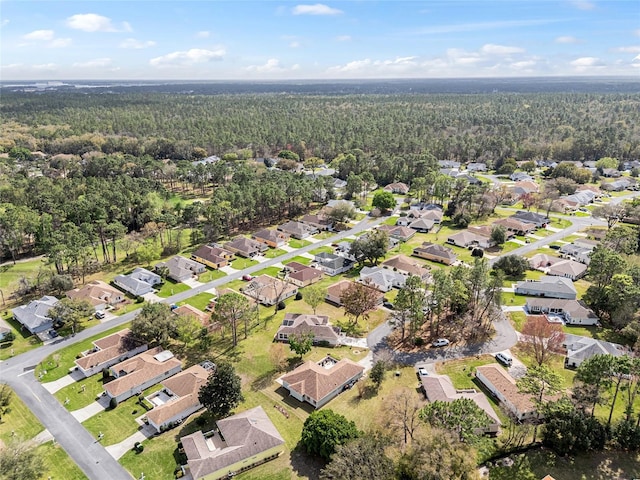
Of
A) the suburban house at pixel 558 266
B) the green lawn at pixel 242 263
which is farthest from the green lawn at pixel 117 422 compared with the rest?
the suburban house at pixel 558 266

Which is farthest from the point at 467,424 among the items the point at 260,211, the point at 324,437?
the point at 260,211

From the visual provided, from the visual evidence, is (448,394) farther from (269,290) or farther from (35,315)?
(35,315)

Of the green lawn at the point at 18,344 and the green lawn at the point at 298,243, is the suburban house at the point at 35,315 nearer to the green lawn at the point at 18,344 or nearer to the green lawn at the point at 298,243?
the green lawn at the point at 18,344

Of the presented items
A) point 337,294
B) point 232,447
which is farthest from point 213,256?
point 232,447

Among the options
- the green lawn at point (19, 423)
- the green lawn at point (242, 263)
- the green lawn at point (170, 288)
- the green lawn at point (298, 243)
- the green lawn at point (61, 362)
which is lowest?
the green lawn at point (19, 423)

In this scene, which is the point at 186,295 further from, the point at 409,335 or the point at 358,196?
the point at 358,196
